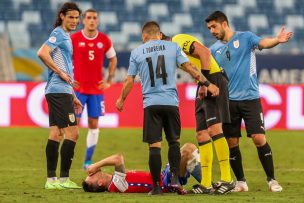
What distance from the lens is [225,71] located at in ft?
34.2

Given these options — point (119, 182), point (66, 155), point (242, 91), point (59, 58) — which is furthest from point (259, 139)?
point (59, 58)

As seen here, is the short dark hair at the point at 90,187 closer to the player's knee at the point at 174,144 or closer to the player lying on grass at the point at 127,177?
the player lying on grass at the point at 127,177

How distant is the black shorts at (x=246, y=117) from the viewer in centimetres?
1038

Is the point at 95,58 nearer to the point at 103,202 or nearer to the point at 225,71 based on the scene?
the point at 225,71

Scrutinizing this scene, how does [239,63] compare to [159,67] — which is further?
[239,63]

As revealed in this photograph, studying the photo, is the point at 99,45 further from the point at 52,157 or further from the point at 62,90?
the point at 52,157

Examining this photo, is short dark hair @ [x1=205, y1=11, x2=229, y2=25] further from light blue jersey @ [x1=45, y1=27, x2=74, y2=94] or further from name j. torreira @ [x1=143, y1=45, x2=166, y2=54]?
light blue jersey @ [x1=45, y1=27, x2=74, y2=94]

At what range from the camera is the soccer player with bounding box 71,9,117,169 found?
13.6 m

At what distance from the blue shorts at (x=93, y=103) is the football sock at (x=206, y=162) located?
4.05 metres

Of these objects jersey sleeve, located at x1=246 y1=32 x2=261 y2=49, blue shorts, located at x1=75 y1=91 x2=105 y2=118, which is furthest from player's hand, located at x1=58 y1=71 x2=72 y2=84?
blue shorts, located at x1=75 y1=91 x2=105 y2=118

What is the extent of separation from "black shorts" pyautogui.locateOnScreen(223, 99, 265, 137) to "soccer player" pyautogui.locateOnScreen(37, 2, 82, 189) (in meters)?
1.79

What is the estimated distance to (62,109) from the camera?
1024 cm

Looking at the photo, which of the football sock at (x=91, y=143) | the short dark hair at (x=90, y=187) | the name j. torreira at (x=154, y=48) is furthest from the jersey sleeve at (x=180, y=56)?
the football sock at (x=91, y=143)

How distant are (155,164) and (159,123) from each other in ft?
1.46
